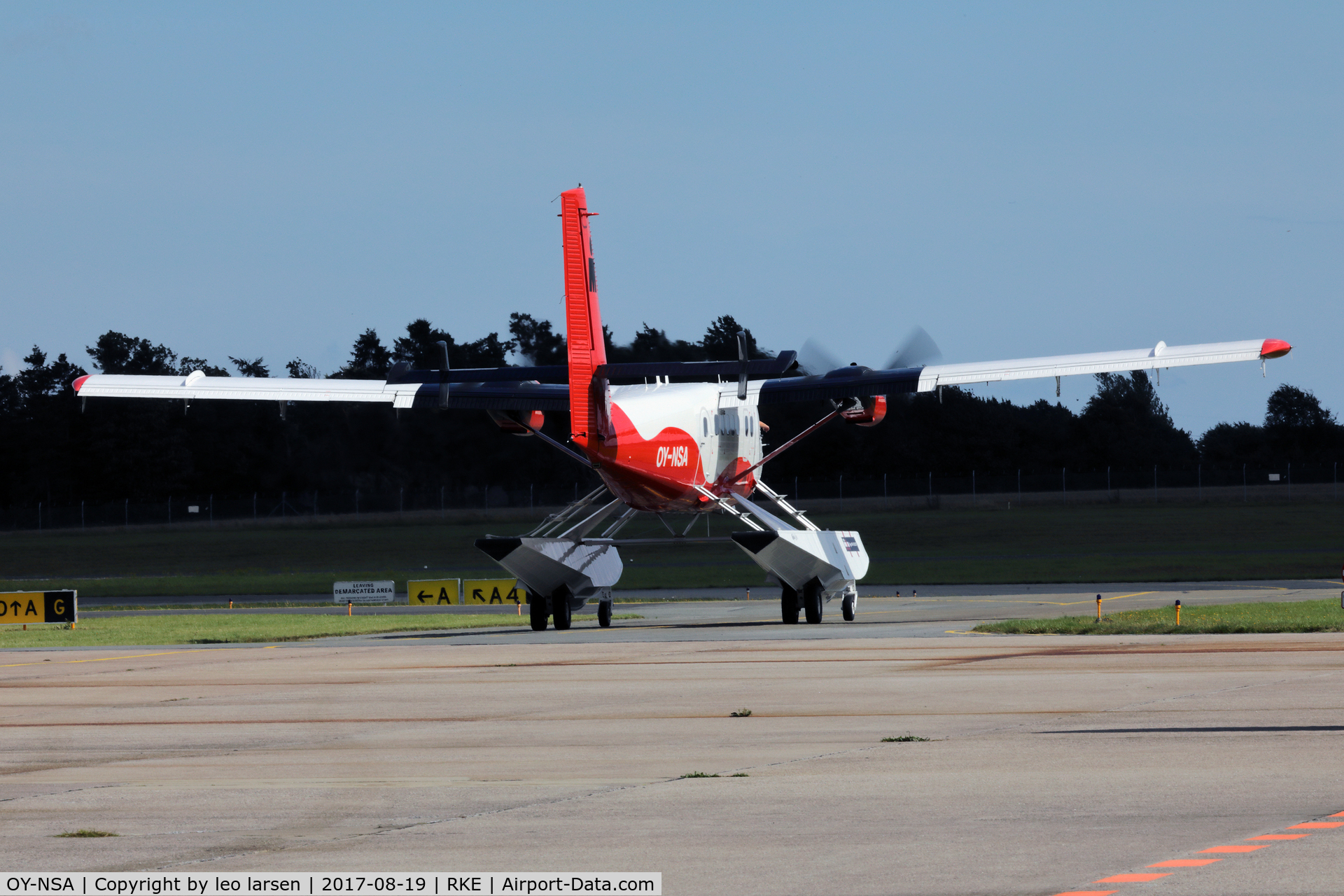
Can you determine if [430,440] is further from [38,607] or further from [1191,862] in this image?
[1191,862]

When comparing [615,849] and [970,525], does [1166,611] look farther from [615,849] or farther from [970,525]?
[970,525]

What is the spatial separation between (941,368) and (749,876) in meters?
24.2

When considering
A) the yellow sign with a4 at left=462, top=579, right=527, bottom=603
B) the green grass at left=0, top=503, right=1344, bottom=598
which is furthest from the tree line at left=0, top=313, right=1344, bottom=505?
the yellow sign with a4 at left=462, top=579, right=527, bottom=603

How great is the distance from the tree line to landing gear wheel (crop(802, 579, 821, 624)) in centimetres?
2827

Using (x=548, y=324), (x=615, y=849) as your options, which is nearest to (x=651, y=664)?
(x=615, y=849)

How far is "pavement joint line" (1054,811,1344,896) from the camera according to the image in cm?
677

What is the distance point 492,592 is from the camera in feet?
142

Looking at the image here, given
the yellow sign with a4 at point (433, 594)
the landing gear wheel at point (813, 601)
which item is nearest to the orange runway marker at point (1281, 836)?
the landing gear wheel at point (813, 601)

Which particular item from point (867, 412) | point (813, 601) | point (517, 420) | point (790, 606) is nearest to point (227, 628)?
point (517, 420)

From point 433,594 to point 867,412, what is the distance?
56.0 ft

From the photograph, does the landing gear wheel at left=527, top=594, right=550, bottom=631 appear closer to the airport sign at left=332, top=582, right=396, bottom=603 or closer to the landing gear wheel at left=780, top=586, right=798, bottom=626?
the landing gear wheel at left=780, top=586, right=798, bottom=626

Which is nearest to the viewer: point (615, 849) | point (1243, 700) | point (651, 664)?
point (615, 849)

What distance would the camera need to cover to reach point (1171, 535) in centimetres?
6781

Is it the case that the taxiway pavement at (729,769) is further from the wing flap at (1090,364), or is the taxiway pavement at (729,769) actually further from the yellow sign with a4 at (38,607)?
the yellow sign with a4 at (38,607)
